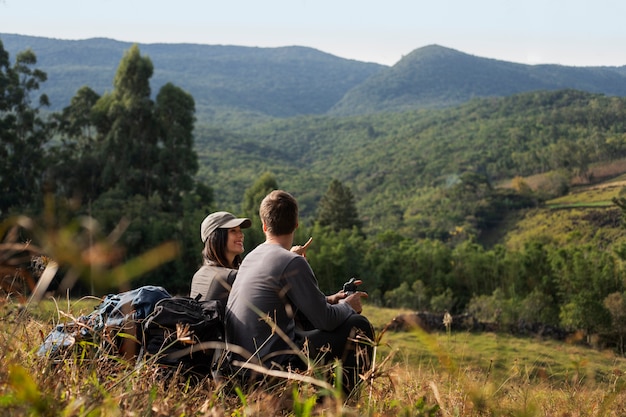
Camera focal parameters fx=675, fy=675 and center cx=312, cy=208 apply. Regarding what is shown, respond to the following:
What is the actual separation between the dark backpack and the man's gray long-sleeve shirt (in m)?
0.09

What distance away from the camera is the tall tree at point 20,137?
31234mm

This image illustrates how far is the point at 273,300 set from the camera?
3.01 m

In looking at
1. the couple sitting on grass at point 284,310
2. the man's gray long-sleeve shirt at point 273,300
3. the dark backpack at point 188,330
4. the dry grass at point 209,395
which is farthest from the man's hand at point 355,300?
the dry grass at point 209,395

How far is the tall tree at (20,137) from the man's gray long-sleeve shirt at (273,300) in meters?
29.9

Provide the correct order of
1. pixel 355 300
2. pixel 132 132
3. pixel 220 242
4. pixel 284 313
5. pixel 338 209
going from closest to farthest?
pixel 284 313, pixel 355 300, pixel 220 242, pixel 132 132, pixel 338 209

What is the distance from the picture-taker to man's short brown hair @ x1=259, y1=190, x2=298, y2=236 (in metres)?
3.27

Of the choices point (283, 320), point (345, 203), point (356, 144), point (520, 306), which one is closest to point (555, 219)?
point (345, 203)

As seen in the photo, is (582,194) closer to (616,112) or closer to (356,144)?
(616,112)

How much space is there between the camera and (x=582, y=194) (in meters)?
84.8

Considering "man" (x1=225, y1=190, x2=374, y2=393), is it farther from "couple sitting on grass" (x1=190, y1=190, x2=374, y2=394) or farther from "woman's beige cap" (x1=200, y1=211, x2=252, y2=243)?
"woman's beige cap" (x1=200, y1=211, x2=252, y2=243)

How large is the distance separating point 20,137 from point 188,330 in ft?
109

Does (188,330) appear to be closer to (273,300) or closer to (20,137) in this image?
(273,300)

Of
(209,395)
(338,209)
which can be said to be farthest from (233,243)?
(338,209)

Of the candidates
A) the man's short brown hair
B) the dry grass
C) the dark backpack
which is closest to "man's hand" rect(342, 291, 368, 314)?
the man's short brown hair
